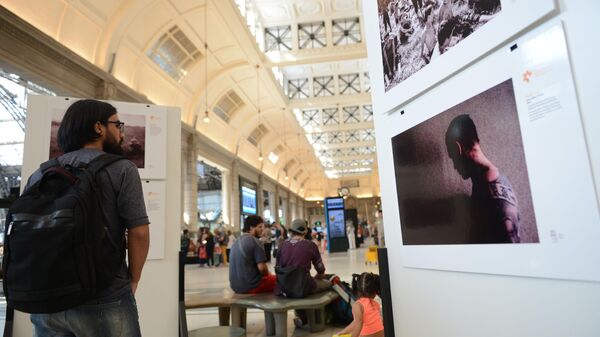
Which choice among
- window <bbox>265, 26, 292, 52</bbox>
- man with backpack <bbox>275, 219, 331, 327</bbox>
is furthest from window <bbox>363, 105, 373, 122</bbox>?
man with backpack <bbox>275, 219, 331, 327</bbox>

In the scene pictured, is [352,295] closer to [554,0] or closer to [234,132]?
[554,0]

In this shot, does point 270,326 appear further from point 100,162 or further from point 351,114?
point 351,114

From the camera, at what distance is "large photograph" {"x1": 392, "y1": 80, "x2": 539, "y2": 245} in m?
1.16

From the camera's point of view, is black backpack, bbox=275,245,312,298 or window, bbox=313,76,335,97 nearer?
black backpack, bbox=275,245,312,298

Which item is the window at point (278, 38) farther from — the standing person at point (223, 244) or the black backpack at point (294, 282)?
the black backpack at point (294, 282)

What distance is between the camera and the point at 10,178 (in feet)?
26.3

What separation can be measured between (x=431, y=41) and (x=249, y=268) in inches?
147

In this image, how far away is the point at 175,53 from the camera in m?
13.1

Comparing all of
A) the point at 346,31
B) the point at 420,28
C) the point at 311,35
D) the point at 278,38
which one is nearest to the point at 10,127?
the point at 420,28

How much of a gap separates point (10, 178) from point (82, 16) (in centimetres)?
420

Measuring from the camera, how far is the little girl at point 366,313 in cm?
281

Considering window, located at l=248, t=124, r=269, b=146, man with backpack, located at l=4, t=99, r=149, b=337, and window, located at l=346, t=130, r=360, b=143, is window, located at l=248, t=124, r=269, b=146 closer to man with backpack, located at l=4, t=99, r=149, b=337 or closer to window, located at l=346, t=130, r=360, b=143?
window, located at l=346, t=130, r=360, b=143

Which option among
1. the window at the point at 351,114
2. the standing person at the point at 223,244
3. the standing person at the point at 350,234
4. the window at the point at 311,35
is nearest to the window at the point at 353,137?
the window at the point at 351,114

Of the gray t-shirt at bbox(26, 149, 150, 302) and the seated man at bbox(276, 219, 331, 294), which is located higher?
the gray t-shirt at bbox(26, 149, 150, 302)
